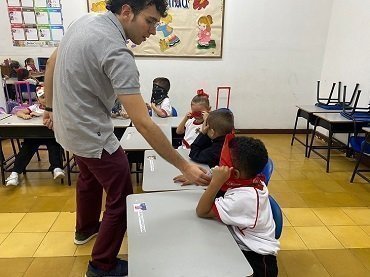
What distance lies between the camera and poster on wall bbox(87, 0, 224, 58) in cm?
442

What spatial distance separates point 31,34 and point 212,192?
444 centimetres

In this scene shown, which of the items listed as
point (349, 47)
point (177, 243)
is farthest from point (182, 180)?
point (349, 47)

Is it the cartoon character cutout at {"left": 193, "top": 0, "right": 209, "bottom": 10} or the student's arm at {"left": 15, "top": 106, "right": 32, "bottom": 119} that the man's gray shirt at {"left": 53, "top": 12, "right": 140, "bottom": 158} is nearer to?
the student's arm at {"left": 15, "top": 106, "right": 32, "bottom": 119}

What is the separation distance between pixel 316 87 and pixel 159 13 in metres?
4.34

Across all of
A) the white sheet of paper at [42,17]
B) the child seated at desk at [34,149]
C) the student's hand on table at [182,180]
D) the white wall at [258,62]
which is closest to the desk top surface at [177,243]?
the student's hand on table at [182,180]

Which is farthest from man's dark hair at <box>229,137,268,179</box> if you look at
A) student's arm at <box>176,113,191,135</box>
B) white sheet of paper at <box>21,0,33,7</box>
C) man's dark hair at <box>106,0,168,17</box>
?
white sheet of paper at <box>21,0,33,7</box>

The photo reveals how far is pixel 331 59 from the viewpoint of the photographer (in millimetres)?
4578

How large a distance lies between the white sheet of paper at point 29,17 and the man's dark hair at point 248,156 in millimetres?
4383

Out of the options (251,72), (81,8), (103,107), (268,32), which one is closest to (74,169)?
(103,107)

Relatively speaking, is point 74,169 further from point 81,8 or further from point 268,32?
point 268,32

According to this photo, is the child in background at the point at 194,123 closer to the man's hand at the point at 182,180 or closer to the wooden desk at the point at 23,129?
the man's hand at the point at 182,180

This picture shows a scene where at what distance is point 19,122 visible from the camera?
2838mm

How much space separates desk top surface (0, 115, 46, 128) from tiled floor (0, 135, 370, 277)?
2.16 ft

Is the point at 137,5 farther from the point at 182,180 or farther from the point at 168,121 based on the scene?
the point at 168,121
